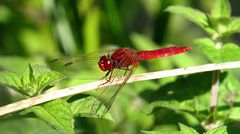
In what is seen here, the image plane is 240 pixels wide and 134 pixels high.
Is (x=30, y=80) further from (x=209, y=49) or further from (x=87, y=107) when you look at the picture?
(x=209, y=49)

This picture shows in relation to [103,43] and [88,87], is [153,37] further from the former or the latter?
[88,87]

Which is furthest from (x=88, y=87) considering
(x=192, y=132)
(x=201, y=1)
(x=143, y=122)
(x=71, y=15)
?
(x=201, y=1)

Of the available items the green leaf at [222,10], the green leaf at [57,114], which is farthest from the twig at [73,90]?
the green leaf at [222,10]

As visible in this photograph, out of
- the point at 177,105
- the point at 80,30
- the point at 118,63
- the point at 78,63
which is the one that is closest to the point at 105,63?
the point at 118,63

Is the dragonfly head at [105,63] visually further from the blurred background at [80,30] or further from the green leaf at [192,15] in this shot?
the blurred background at [80,30]

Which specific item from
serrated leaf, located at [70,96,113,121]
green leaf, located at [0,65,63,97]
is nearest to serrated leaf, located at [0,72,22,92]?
green leaf, located at [0,65,63,97]
